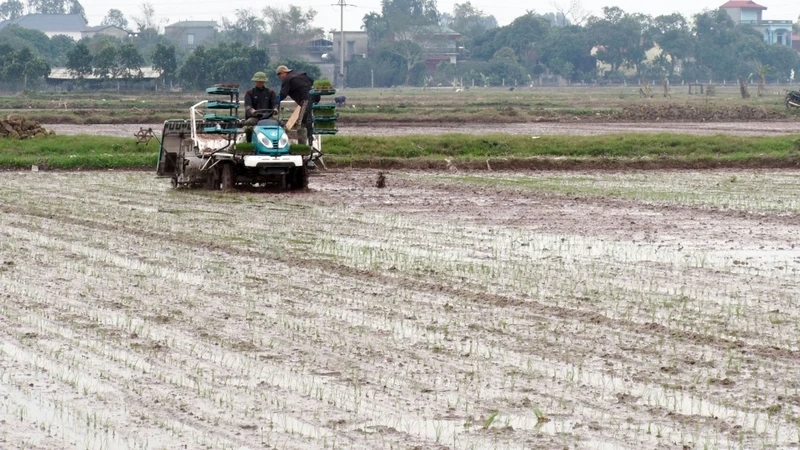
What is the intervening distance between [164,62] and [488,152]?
51.4m

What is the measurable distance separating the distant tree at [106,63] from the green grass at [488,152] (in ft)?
161

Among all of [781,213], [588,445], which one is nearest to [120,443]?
[588,445]

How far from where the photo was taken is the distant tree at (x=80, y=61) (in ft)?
250

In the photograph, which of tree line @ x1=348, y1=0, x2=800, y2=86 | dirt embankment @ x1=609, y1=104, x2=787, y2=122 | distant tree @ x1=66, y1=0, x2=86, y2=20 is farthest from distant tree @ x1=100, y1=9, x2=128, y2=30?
dirt embankment @ x1=609, y1=104, x2=787, y2=122

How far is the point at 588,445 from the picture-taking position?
6.17 metres

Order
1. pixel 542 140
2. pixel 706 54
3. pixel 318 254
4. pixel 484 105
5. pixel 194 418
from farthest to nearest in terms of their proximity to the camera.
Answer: pixel 706 54 → pixel 484 105 → pixel 542 140 → pixel 318 254 → pixel 194 418

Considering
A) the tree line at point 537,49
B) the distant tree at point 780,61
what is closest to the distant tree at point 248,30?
the tree line at point 537,49

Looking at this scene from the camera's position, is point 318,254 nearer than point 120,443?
No

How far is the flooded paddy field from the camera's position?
6500mm

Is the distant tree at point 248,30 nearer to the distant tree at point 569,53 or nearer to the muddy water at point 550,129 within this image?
the distant tree at point 569,53

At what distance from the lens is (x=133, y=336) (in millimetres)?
8484

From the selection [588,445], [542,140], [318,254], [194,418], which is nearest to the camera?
[588,445]

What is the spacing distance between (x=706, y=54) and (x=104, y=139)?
88317 millimetres

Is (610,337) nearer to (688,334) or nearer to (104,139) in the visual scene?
(688,334)
